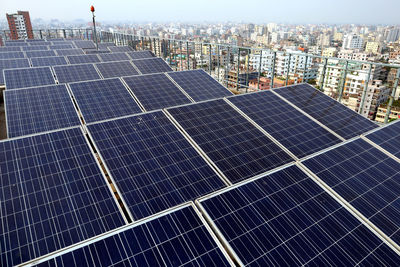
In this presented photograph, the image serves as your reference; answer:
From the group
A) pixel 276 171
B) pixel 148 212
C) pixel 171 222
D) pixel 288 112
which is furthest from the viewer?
pixel 288 112

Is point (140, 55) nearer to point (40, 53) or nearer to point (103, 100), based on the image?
point (40, 53)

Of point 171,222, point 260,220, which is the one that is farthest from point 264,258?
point 171,222

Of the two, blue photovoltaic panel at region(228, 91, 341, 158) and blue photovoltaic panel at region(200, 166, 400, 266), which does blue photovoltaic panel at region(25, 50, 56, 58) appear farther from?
blue photovoltaic panel at region(200, 166, 400, 266)

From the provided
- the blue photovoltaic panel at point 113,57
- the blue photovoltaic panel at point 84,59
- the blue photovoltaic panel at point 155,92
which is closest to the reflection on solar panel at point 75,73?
the blue photovoltaic panel at point 155,92

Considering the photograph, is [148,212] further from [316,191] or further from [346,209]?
[346,209]

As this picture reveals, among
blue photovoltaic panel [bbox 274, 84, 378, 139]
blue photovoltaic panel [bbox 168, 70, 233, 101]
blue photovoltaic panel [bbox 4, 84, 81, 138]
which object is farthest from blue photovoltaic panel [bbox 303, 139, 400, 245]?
blue photovoltaic panel [bbox 4, 84, 81, 138]

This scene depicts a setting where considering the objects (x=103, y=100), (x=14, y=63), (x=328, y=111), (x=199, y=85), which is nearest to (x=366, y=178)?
(x=328, y=111)

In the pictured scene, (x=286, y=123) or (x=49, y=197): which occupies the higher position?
(x=286, y=123)
